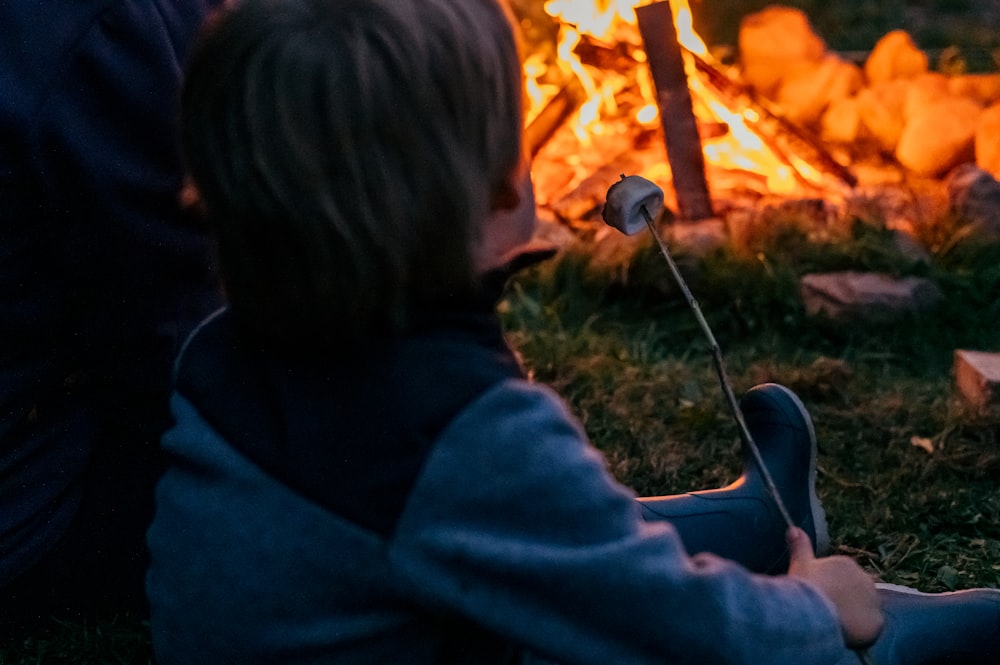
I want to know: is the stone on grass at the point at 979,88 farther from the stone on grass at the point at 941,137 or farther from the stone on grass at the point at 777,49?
the stone on grass at the point at 777,49

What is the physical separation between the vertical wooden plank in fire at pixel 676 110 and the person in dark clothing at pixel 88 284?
221cm

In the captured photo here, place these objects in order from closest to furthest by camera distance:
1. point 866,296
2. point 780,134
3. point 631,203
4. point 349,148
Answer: point 349,148 → point 631,203 → point 866,296 → point 780,134

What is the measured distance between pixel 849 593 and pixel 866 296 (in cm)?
199

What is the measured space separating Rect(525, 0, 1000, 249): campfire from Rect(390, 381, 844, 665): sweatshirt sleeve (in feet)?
8.63

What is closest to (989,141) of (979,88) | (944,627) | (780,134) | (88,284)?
(979,88)

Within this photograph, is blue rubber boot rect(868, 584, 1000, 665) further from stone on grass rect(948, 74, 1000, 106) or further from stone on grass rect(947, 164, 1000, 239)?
stone on grass rect(948, 74, 1000, 106)

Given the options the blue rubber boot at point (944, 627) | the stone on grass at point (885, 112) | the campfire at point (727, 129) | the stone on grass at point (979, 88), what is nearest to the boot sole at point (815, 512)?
the blue rubber boot at point (944, 627)

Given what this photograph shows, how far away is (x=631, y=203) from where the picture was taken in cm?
174

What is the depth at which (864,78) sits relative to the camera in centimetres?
479

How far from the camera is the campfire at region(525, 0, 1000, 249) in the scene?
3807 mm

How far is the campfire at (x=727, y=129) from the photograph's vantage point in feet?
12.5

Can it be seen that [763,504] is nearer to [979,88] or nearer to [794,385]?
[794,385]

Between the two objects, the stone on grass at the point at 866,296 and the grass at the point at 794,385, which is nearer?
the grass at the point at 794,385

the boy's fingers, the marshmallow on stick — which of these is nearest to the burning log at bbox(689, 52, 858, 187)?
the marshmallow on stick
